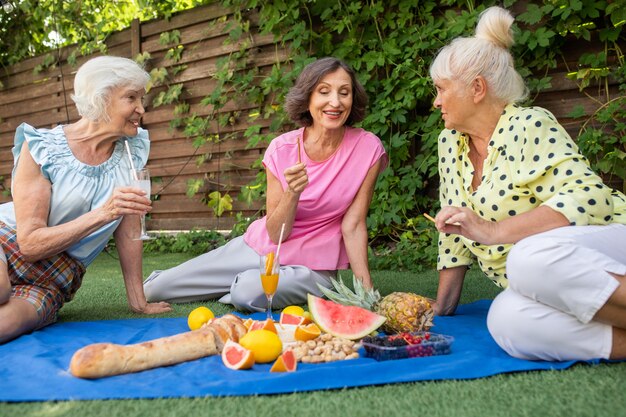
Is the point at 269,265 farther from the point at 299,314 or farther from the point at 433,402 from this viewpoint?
the point at 433,402

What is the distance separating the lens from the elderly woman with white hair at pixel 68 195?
312cm

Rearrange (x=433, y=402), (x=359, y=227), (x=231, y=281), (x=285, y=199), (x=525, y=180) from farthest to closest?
(x=231, y=281), (x=359, y=227), (x=285, y=199), (x=525, y=180), (x=433, y=402)

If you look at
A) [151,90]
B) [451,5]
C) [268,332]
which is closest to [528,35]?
[451,5]

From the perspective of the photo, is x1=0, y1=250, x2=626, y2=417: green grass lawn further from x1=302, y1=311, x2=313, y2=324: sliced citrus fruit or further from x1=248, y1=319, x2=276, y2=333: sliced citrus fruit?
x1=302, y1=311, x2=313, y2=324: sliced citrus fruit

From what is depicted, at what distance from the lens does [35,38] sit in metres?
10.3

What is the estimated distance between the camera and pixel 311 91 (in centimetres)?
381

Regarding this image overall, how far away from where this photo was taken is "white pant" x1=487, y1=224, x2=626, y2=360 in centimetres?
213

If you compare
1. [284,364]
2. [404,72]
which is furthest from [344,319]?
[404,72]

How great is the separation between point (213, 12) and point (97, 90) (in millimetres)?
4176

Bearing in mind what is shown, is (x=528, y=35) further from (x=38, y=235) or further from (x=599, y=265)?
(x=38, y=235)

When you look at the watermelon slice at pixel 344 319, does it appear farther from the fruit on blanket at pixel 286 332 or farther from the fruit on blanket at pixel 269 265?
the fruit on blanket at pixel 269 265

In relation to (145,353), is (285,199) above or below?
above

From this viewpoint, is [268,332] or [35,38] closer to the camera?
[268,332]

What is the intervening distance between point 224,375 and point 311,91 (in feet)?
6.82
